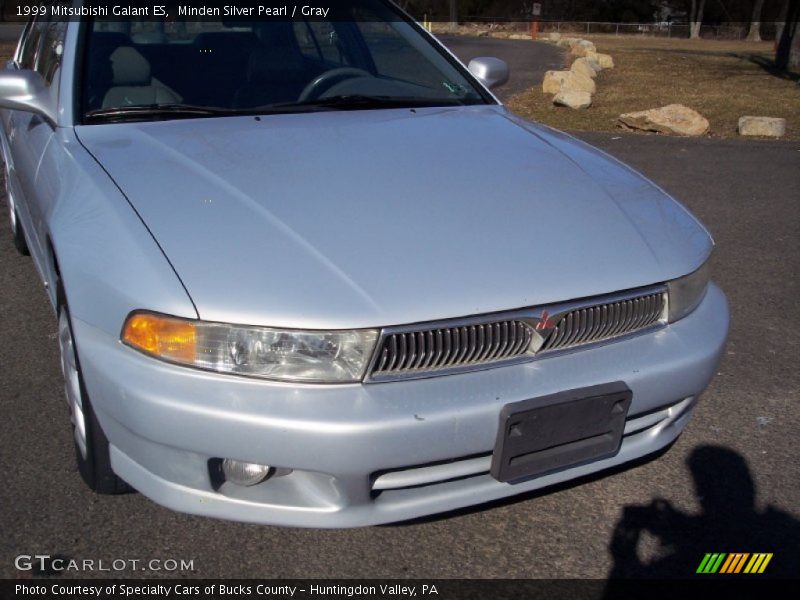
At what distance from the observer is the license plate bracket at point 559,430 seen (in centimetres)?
214

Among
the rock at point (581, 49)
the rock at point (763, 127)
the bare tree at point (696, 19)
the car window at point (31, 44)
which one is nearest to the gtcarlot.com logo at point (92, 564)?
the car window at point (31, 44)

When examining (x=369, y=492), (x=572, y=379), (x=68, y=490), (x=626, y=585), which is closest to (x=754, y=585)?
(x=626, y=585)

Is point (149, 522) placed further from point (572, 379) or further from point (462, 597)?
point (572, 379)

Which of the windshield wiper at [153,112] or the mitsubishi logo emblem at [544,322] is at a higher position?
the windshield wiper at [153,112]

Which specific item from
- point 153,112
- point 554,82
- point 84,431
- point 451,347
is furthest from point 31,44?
point 554,82

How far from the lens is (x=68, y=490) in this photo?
2662 millimetres

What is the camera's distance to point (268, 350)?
207cm

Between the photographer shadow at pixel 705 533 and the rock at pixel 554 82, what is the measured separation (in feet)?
37.1

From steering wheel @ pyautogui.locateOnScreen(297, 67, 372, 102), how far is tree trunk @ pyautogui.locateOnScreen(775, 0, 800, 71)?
57.2ft

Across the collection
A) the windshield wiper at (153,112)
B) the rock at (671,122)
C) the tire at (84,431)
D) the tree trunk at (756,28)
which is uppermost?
the windshield wiper at (153,112)

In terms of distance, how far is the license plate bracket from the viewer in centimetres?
214

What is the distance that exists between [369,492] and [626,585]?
30.7 inches

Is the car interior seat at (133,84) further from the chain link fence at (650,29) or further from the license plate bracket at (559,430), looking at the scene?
the chain link fence at (650,29)

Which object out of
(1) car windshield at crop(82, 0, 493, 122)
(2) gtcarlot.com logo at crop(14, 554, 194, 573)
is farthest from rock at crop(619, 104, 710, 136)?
(2) gtcarlot.com logo at crop(14, 554, 194, 573)
